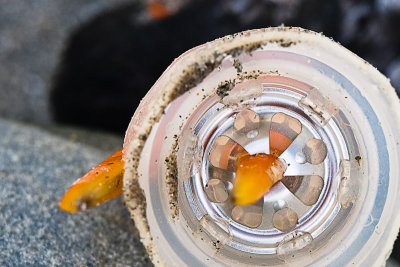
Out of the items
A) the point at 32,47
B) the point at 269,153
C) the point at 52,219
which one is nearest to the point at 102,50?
the point at 32,47

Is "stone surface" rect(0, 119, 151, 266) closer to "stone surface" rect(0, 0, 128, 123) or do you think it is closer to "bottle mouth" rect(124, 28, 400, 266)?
"bottle mouth" rect(124, 28, 400, 266)

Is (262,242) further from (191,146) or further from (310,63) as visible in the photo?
(310,63)

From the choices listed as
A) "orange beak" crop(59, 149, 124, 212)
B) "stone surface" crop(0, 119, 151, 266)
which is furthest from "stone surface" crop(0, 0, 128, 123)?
"orange beak" crop(59, 149, 124, 212)

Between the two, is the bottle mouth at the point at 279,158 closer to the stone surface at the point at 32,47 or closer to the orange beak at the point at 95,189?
the orange beak at the point at 95,189

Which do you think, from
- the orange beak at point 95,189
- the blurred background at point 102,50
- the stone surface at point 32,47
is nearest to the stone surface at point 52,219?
the blurred background at point 102,50

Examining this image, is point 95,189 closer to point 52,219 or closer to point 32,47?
point 52,219
